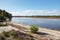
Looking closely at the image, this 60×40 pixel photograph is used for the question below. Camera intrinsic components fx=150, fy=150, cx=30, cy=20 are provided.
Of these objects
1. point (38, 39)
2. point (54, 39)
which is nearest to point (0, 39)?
point (38, 39)

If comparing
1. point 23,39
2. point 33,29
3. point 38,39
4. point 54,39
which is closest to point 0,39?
point 23,39

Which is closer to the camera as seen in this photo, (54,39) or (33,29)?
(54,39)

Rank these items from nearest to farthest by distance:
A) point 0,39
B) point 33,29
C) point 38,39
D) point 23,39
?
point 0,39
point 23,39
point 38,39
point 33,29

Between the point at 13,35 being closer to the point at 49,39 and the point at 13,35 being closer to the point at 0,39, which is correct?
the point at 0,39

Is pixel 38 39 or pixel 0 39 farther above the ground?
pixel 0 39

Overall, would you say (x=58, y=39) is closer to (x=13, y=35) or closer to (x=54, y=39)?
(x=54, y=39)

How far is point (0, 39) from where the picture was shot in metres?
9.32

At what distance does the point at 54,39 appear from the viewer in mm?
15062

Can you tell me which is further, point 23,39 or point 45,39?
point 45,39

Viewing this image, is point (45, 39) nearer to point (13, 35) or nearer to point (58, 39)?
point (58, 39)

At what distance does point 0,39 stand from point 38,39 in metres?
6.21

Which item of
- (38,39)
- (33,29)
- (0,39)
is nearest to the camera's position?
(0,39)

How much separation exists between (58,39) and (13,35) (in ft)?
16.9

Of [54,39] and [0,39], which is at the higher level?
[0,39]
